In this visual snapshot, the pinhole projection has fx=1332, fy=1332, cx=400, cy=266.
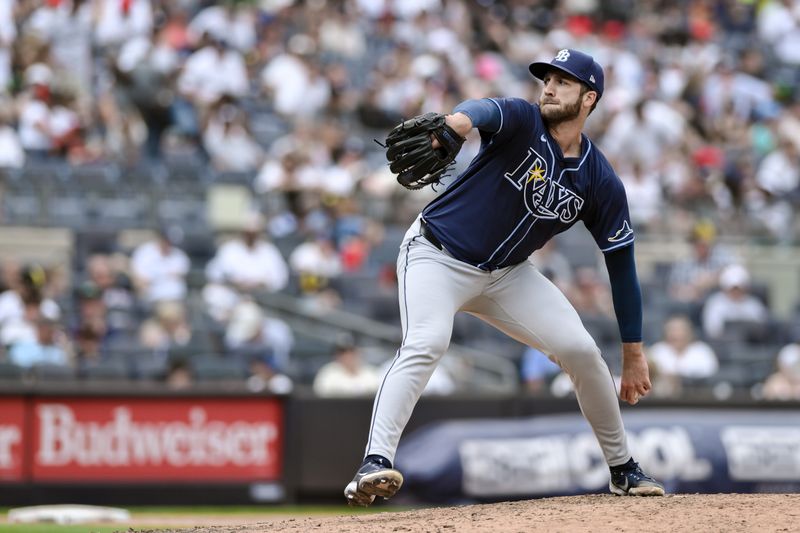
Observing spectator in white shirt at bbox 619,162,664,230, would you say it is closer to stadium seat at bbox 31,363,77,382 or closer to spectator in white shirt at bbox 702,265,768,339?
spectator in white shirt at bbox 702,265,768,339

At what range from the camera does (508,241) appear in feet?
18.5

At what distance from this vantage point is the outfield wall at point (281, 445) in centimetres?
1009

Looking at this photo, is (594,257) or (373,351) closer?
(373,351)

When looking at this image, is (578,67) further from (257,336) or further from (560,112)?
(257,336)

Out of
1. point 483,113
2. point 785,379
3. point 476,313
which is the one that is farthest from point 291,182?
point 483,113

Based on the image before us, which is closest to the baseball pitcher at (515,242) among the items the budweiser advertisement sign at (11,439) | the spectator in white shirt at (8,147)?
the budweiser advertisement sign at (11,439)

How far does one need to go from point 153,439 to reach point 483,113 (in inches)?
229

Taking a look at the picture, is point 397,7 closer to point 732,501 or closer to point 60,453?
point 60,453

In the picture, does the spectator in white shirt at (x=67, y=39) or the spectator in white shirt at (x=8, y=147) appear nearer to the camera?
the spectator in white shirt at (x=8, y=147)

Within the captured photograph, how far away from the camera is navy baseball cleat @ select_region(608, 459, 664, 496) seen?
599 cm

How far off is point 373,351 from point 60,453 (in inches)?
112

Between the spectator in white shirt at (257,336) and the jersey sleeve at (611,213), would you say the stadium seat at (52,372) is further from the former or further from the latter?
the jersey sleeve at (611,213)

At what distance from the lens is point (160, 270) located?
11.9 metres

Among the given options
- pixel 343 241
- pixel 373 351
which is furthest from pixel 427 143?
pixel 343 241
